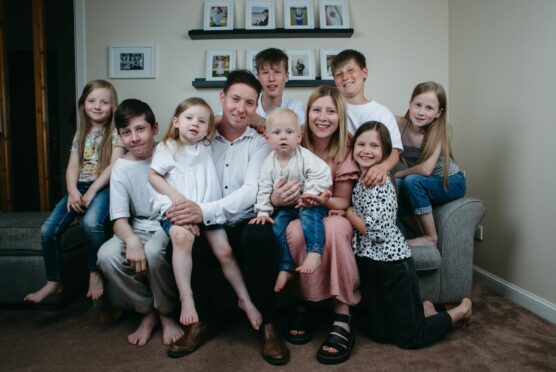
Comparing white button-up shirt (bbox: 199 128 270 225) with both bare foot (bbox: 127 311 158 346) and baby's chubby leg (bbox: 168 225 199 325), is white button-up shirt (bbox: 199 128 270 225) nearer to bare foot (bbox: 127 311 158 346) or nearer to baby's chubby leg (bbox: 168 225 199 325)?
baby's chubby leg (bbox: 168 225 199 325)

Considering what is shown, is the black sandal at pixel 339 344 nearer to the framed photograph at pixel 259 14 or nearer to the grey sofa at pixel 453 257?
→ the grey sofa at pixel 453 257

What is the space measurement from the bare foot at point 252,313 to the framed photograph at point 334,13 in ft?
6.96

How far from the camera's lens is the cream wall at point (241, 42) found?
2914mm

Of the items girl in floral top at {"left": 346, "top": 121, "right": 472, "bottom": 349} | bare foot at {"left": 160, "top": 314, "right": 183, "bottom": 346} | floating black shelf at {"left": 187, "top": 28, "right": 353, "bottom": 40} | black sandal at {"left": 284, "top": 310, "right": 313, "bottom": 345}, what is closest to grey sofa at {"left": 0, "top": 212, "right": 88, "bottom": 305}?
bare foot at {"left": 160, "top": 314, "right": 183, "bottom": 346}

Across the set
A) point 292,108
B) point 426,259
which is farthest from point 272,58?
point 426,259

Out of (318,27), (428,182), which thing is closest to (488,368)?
(428,182)

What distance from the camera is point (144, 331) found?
63.9 inches

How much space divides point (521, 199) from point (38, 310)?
2505mm

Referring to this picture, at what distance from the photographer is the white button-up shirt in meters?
1.65

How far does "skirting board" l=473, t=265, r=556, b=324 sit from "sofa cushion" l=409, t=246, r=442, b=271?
0.56 m

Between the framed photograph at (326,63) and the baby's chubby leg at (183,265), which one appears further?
the framed photograph at (326,63)

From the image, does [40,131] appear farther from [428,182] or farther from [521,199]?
[521,199]

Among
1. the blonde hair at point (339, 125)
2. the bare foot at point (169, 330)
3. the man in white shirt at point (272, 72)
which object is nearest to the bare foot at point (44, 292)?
the bare foot at point (169, 330)

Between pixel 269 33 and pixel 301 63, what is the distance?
0.31m
